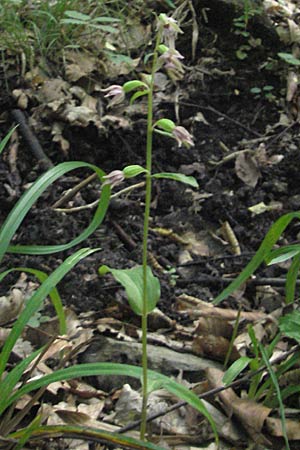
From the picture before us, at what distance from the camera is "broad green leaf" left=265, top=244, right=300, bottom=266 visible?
188 centimetres

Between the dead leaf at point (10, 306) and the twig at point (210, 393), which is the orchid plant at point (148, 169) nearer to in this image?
the twig at point (210, 393)

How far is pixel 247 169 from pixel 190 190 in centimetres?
31

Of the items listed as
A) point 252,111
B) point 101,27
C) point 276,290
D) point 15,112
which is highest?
point 101,27

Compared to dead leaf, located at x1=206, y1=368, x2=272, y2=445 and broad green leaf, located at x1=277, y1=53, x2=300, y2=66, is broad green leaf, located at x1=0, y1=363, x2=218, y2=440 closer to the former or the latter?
dead leaf, located at x1=206, y1=368, x2=272, y2=445

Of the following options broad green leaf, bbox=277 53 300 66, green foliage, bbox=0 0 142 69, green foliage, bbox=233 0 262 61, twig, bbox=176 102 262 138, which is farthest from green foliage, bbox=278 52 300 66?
green foliage, bbox=0 0 142 69

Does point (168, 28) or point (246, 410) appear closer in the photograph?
point (168, 28)

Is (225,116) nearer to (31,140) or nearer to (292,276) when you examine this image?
(31,140)

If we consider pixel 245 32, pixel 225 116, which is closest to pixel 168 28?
pixel 225 116

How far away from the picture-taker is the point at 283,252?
6.20 ft

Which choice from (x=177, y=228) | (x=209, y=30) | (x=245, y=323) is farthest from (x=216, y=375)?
(x=209, y=30)

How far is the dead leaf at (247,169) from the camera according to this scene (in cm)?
320

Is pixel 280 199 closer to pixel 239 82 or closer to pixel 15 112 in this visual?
pixel 239 82

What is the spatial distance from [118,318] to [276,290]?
2.12ft

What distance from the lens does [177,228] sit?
2.97 m
